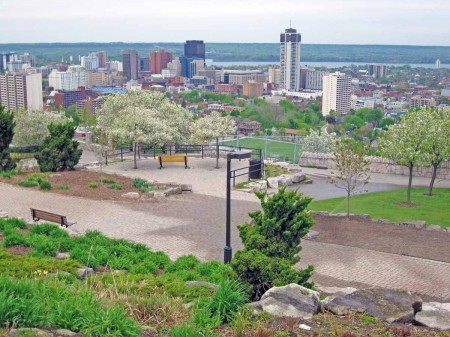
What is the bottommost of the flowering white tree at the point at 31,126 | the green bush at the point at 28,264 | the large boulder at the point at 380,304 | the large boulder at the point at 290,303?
the flowering white tree at the point at 31,126

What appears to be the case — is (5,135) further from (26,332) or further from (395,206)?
(26,332)

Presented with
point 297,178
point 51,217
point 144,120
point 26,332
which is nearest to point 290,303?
point 26,332

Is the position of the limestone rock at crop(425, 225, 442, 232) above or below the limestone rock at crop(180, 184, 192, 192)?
below

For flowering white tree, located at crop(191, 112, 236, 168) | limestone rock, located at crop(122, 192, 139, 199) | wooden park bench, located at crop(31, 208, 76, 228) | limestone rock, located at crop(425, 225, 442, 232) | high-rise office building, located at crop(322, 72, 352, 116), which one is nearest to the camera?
wooden park bench, located at crop(31, 208, 76, 228)

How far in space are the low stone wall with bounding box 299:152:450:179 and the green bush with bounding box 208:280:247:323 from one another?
57.0 feet

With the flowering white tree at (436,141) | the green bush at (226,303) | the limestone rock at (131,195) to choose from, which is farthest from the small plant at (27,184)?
the green bush at (226,303)

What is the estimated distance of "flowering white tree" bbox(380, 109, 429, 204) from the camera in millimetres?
19969

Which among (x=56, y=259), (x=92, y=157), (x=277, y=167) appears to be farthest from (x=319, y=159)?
(x=56, y=259)

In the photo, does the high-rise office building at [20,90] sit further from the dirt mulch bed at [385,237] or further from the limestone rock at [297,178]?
the dirt mulch bed at [385,237]

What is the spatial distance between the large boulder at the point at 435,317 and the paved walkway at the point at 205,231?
3.73 metres

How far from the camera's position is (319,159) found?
88.7 ft

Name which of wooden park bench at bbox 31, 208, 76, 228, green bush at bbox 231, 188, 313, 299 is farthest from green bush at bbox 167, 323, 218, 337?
wooden park bench at bbox 31, 208, 76, 228

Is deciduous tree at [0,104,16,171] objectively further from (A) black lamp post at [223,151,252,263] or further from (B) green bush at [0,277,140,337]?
(B) green bush at [0,277,140,337]

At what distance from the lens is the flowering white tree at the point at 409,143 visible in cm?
1997
